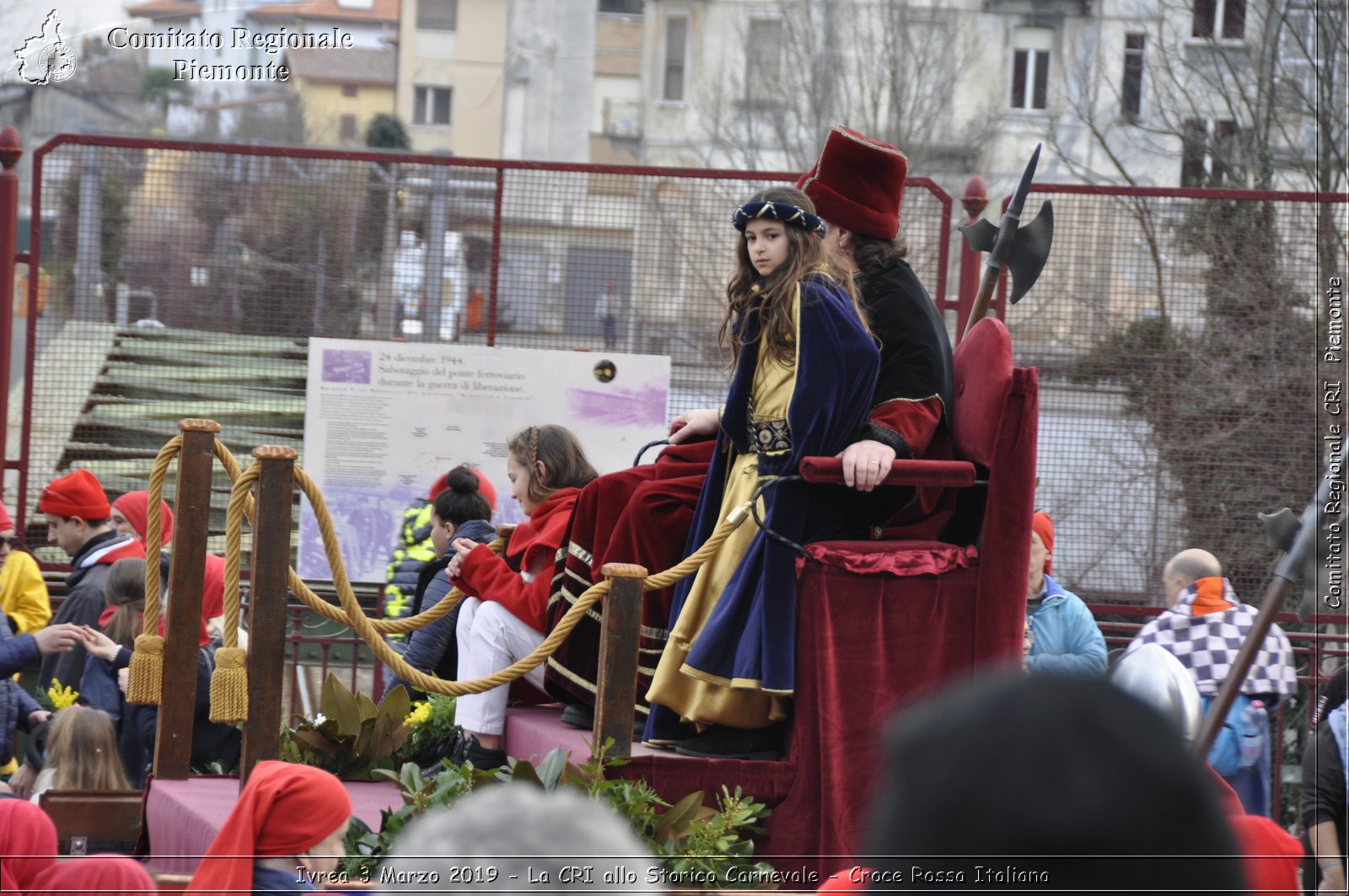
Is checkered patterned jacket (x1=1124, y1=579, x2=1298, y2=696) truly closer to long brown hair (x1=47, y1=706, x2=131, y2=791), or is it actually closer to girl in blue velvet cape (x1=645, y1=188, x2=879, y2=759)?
girl in blue velvet cape (x1=645, y1=188, x2=879, y2=759)

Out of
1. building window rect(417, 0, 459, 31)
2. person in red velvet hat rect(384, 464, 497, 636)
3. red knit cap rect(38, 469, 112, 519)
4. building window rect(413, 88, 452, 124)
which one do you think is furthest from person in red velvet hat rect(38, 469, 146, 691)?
building window rect(413, 88, 452, 124)

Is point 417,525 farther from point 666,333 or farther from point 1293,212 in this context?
point 1293,212

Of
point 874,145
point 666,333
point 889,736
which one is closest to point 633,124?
point 666,333

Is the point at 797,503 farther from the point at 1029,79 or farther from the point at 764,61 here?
the point at 764,61

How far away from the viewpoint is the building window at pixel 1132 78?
39.5ft

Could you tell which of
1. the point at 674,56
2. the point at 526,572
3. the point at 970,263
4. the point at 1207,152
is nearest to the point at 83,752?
the point at 526,572

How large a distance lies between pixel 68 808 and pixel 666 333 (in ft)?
11.6

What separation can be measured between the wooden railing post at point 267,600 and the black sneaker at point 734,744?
1100 millimetres

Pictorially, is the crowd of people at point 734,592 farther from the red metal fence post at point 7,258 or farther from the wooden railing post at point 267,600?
the red metal fence post at point 7,258

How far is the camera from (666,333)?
6.81 meters

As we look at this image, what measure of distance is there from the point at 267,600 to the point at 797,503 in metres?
1.42

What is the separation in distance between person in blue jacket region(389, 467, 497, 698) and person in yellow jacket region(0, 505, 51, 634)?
→ 177cm

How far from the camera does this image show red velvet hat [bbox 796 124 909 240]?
4.01m

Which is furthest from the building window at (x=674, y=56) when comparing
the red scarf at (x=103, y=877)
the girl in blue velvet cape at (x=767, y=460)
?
the red scarf at (x=103, y=877)
